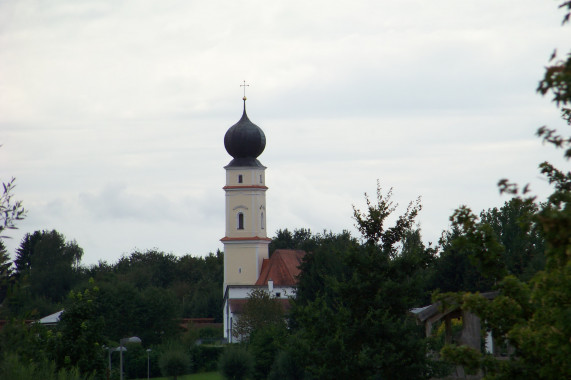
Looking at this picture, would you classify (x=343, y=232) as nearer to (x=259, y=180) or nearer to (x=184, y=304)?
(x=259, y=180)

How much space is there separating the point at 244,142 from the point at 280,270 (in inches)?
509

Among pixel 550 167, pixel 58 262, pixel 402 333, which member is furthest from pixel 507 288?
pixel 58 262

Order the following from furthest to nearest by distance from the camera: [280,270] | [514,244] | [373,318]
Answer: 1. [280,270]
2. [514,244]
3. [373,318]

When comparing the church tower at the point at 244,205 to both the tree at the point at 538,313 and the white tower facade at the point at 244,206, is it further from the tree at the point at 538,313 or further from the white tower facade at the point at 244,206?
the tree at the point at 538,313

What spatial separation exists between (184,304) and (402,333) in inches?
3532

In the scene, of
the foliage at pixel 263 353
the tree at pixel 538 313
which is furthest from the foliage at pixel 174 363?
the tree at pixel 538 313

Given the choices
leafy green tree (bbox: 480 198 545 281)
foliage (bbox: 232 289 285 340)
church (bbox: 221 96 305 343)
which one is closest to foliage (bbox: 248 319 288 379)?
foliage (bbox: 232 289 285 340)

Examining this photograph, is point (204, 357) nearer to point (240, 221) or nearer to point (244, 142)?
point (240, 221)

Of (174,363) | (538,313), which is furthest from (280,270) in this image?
(538,313)

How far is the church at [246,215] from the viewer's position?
100 metres

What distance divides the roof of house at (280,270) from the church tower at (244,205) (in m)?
0.89

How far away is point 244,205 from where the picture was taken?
4001 inches

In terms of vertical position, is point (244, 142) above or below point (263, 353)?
above

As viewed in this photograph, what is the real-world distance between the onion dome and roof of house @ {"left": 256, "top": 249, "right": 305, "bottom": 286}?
941 cm
